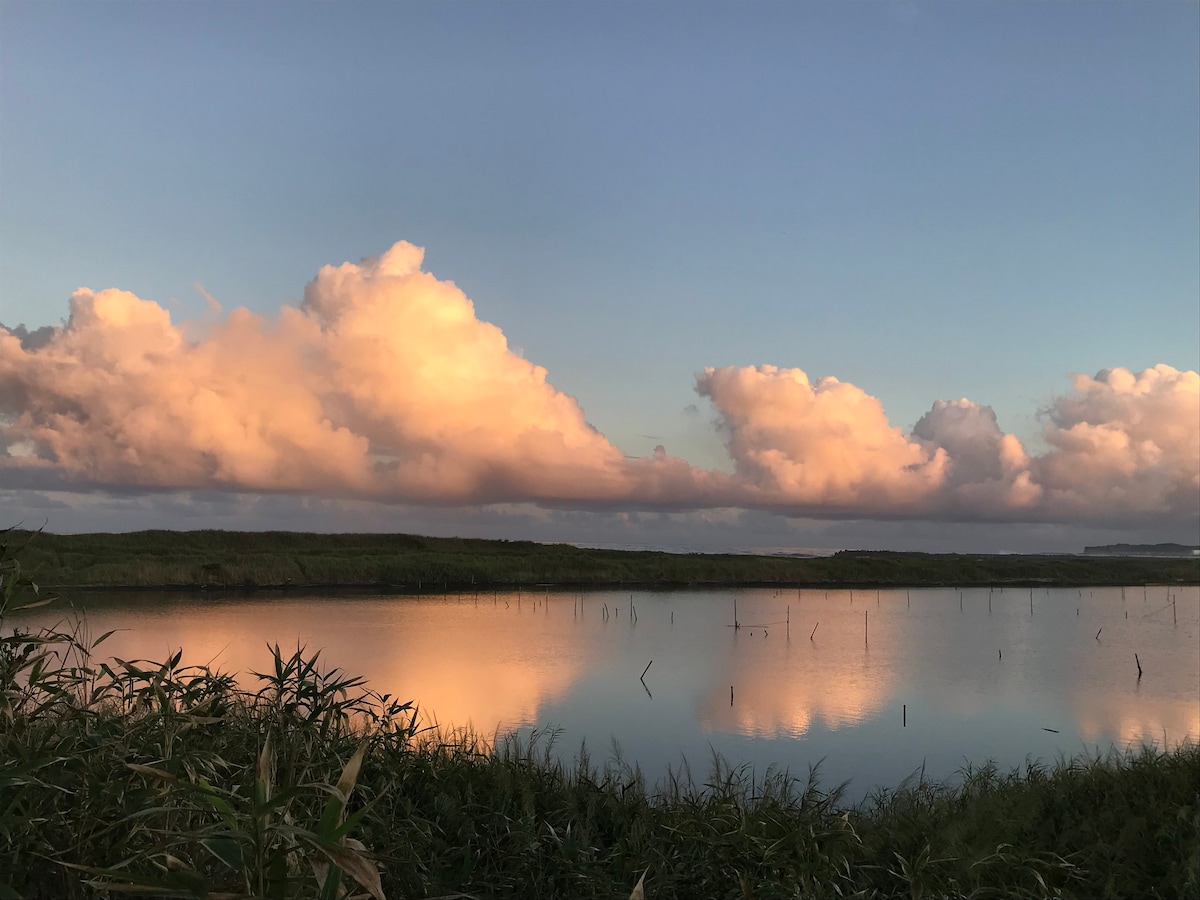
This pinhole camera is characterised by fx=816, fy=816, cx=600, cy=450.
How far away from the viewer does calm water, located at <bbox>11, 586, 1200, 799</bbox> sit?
37.5 ft

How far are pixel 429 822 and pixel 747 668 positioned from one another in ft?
48.0

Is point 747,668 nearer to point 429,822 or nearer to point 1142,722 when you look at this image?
point 1142,722

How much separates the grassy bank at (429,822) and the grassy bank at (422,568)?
87.2ft

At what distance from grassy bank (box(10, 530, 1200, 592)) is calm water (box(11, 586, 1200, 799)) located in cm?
396

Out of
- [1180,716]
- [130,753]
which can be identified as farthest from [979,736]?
[130,753]

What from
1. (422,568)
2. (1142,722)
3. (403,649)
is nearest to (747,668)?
(1142,722)

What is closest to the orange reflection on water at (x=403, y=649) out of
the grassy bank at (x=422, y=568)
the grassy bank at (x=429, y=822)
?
the grassy bank at (x=429, y=822)

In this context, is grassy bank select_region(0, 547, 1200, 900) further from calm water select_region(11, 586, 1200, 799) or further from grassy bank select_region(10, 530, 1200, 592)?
grassy bank select_region(10, 530, 1200, 592)

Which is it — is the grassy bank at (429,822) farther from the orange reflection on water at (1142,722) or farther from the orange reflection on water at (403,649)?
the orange reflection on water at (1142,722)

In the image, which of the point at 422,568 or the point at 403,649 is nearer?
the point at 403,649

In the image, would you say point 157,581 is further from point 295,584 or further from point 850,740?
point 850,740

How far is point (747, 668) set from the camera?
1778 cm

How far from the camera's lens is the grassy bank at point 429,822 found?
258 centimetres

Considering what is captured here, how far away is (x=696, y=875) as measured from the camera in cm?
445
